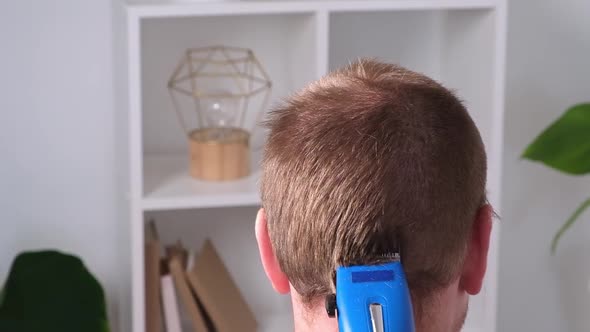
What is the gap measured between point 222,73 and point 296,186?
4.15ft

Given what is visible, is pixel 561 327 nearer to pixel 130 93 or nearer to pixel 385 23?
pixel 385 23

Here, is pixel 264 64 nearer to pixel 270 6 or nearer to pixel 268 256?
pixel 270 6

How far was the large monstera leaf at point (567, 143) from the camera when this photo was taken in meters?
2.05

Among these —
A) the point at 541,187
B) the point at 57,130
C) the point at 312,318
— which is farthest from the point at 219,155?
the point at 312,318

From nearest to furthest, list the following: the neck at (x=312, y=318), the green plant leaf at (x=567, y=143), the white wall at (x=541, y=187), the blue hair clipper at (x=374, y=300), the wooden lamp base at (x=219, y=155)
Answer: the blue hair clipper at (x=374, y=300) → the neck at (x=312, y=318) → the wooden lamp base at (x=219, y=155) → the green plant leaf at (x=567, y=143) → the white wall at (x=541, y=187)

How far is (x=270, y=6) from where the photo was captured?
1.86 metres

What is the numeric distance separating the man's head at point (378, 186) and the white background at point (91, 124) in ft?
4.09

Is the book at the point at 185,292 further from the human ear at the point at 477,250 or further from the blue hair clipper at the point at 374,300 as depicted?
the blue hair clipper at the point at 374,300

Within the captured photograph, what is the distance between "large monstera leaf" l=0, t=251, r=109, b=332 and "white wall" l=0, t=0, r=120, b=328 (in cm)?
13

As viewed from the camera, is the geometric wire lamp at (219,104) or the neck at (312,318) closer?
the neck at (312,318)

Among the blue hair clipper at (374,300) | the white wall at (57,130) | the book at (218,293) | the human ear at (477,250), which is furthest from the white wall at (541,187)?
the blue hair clipper at (374,300)

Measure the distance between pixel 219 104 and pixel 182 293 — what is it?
14.9 inches

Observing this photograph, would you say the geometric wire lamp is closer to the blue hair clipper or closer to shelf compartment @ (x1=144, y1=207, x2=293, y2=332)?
shelf compartment @ (x1=144, y1=207, x2=293, y2=332)

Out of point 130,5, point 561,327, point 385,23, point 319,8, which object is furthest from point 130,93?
point 561,327
